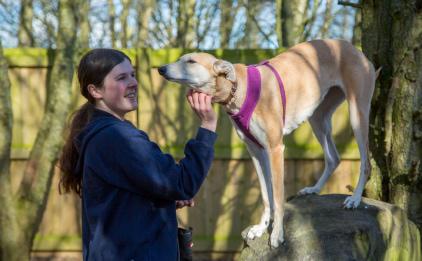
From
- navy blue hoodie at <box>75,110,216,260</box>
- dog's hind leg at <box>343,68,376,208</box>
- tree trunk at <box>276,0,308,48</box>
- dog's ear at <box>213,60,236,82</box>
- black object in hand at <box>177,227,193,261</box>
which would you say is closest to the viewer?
navy blue hoodie at <box>75,110,216,260</box>

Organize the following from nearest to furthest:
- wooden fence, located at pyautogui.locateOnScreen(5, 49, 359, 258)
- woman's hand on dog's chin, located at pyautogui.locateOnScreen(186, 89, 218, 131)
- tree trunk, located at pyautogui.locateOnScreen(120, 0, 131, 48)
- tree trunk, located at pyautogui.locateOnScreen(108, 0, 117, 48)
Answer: woman's hand on dog's chin, located at pyautogui.locateOnScreen(186, 89, 218, 131) → wooden fence, located at pyautogui.locateOnScreen(5, 49, 359, 258) → tree trunk, located at pyautogui.locateOnScreen(120, 0, 131, 48) → tree trunk, located at pyautogui.locateOnScreen(108, 0, 117, 48)

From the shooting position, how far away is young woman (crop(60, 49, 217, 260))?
82.4 inches

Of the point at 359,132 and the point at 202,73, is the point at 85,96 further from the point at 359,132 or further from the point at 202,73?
the point at 359,132

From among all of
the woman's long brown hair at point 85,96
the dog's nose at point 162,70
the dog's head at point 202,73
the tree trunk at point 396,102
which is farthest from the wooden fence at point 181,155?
the woman's long brown hair at point 85,96

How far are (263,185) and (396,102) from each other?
1.28 metres

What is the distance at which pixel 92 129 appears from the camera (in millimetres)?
2201

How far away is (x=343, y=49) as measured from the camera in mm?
3826

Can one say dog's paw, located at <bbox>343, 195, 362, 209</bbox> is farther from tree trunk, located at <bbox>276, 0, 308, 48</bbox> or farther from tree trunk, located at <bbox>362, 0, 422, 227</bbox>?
tree trunk, located at <bbox>276, 0, 308, 48</bbox>

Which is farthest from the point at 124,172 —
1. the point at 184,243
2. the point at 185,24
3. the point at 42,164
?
the point at 185,24

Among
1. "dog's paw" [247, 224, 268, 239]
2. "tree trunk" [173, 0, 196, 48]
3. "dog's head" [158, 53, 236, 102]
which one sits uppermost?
"tree trunk" [173, 0, 196, 48]

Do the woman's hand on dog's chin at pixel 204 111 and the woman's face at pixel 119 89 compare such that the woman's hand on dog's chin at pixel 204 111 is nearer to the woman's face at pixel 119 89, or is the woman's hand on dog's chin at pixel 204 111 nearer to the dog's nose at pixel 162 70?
the woman's face at pixel 119 89

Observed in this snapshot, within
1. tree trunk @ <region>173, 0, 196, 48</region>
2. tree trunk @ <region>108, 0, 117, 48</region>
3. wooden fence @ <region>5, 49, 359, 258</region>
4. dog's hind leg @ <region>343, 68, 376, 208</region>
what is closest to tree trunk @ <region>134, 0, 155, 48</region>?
tree trunk @ <region>173, 0, 196, 48</region>

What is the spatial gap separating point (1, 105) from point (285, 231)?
261 centimetres

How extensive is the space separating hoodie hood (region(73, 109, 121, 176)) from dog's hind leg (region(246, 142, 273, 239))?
1.55 metres
